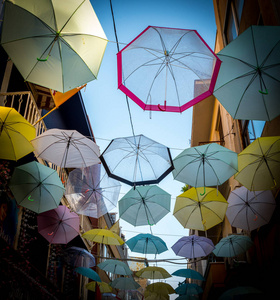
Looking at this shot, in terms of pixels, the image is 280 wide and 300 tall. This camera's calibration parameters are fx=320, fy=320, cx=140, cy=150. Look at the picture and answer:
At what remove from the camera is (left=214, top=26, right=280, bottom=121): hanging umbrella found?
5.71 meters

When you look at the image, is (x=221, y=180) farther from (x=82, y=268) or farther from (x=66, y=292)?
(x=66, y=292)

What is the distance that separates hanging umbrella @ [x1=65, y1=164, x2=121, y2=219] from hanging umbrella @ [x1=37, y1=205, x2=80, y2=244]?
52 cm

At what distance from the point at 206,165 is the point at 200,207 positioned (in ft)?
5.97

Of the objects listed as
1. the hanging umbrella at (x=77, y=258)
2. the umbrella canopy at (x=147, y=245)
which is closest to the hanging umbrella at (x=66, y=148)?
the umbrella canopy at (x=147, y=245)

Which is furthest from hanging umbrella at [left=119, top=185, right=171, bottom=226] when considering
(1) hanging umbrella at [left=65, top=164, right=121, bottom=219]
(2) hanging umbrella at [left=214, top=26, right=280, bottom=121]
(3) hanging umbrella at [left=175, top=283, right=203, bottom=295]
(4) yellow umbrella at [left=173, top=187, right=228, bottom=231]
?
(3) hanging umbrella at [left=175, top=283, right=203, bottom=295]

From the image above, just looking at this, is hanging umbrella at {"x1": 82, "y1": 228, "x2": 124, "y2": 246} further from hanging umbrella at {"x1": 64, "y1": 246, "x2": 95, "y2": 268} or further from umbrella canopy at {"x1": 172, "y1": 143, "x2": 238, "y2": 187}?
umbrella canopy at {"x1": 172, "y1": 143, "x2": 238, "y2": 187}

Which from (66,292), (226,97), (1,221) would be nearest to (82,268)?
(66,292)

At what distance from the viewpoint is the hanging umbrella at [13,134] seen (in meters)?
7.25

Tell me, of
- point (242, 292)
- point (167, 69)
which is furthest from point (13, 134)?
point (242, 292)

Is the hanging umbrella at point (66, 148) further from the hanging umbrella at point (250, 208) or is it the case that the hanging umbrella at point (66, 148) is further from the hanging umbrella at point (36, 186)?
the hanging umbrella at point (250, 208)

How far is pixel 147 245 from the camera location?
12.9 m

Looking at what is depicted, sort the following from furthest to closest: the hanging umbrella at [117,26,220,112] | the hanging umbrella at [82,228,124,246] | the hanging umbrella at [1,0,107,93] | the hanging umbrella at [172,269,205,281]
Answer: the hanging umbrella at [172,269,205,281] → the hanging umbrella at [82,228,124,246] → the hanging umbrella at [117,26,220,112] → the hanging umbrella at [1,0,107,93]

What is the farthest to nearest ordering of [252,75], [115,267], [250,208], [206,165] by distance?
1. [115,267]
2. [250,208]
3. [206,165]
4. [252,75]

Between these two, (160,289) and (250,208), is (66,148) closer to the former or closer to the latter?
(250,208)
